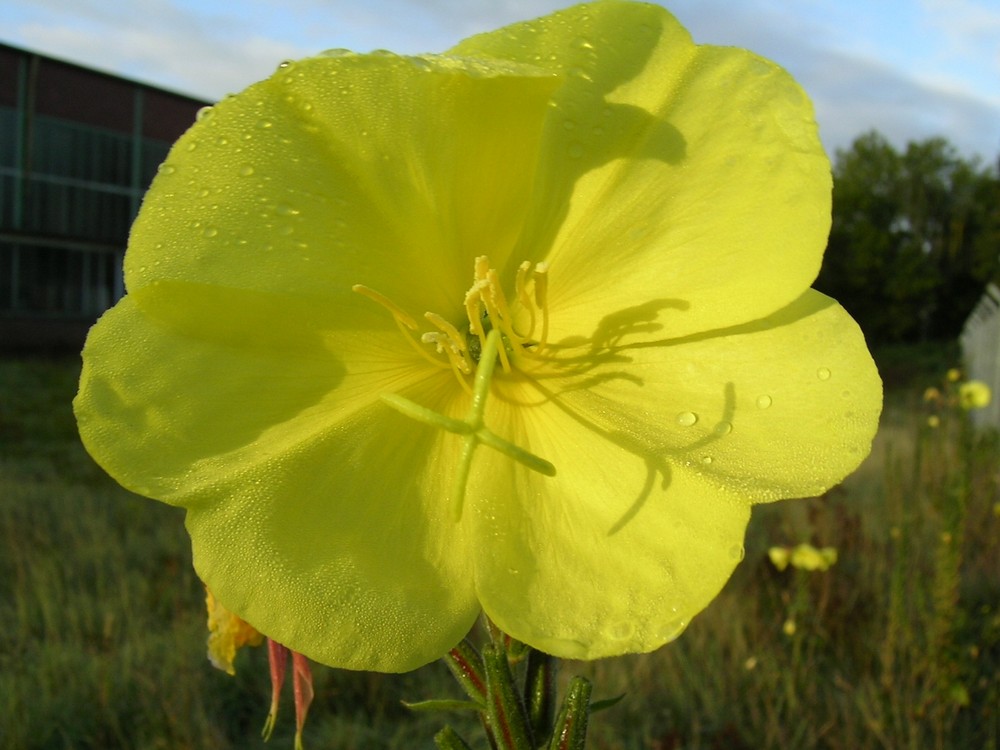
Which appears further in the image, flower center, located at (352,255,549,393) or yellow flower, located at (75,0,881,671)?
flower center, located at (352,255,549,393)

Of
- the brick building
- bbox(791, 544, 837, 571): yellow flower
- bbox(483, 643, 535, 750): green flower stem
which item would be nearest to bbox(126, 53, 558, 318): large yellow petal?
bbox(483, 643, 535, 750): green flower stem

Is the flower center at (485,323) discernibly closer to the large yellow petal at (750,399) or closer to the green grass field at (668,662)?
the large yellow petal at (750,399)

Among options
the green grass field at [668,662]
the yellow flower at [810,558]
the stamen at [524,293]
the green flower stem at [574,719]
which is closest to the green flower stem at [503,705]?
the green flower stem at [574,719]

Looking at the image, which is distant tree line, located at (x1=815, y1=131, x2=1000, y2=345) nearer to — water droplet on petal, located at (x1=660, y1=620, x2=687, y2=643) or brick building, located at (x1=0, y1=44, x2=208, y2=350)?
brick building, located at (x1=0, y1=44, x2=208, y2=350)

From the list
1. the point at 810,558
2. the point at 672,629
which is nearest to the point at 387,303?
the point at 672,629

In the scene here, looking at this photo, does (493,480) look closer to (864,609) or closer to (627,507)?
(627,507)

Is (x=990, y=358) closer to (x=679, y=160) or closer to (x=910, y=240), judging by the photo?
(x=679, y=160)
